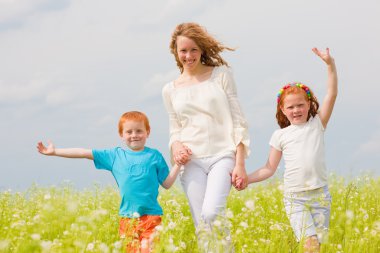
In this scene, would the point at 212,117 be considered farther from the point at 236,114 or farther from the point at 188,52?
the point at 188,52

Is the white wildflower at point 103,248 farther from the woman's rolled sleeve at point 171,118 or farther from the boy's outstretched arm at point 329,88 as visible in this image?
the boy's outstretched arm at point 329,88

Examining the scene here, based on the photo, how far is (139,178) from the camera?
573cm

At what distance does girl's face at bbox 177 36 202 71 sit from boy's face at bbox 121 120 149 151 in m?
0.83

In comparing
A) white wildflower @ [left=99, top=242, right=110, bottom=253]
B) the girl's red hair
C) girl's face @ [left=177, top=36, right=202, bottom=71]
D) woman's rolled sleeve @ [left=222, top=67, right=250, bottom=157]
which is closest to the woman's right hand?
woman's rolled sleeve @ [left=222, top=67, right=250, bottom=157]

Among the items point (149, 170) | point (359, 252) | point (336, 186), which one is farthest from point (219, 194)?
point (336, 186)

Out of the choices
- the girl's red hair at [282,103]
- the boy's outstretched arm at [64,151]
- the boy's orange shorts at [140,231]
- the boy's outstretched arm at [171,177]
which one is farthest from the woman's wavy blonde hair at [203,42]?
the boy's orange shorts at [140,231]

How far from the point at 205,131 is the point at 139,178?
88 centimetres

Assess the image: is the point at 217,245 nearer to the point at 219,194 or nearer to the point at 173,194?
the point at 219,194

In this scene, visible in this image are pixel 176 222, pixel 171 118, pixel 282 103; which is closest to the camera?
pixel 176 222

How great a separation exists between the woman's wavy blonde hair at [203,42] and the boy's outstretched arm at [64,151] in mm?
1573

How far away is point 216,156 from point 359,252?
6.19 ft

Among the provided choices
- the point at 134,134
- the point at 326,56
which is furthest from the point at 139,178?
the point at 326,56

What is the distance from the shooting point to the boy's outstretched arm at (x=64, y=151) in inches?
239

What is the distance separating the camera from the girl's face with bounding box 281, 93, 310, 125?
224 inches
